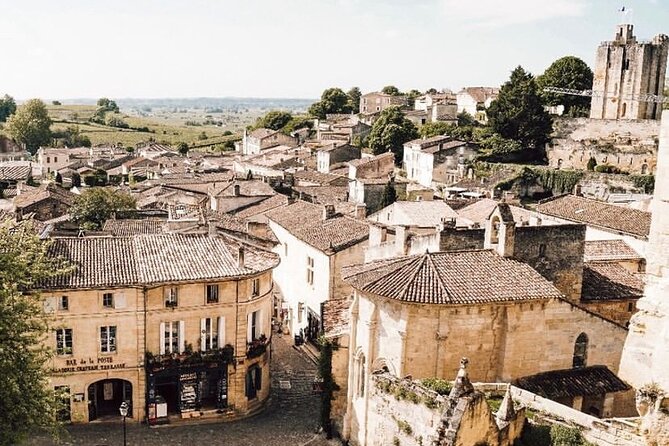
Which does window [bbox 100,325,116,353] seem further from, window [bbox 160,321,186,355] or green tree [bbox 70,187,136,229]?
green tree [bbox 70,187,136,229]

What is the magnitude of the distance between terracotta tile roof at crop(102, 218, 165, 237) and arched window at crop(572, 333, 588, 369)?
26608 millimetres

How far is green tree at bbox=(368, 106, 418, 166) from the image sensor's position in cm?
9819

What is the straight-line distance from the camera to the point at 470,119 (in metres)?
116

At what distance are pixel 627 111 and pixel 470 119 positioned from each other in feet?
90.6

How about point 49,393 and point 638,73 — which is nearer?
point 49,393

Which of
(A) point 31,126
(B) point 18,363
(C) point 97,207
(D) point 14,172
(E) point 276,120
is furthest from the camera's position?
(A) point 31,126

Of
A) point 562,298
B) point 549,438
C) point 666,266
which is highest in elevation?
point 666,266

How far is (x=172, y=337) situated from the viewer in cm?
3212

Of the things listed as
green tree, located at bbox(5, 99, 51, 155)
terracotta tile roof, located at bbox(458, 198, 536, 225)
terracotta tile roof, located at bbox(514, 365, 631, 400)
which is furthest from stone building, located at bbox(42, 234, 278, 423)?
green tree, located at bbox(5, 99, 51, 155)

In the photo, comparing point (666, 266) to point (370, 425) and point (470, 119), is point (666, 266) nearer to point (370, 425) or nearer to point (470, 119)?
point (370, 425)

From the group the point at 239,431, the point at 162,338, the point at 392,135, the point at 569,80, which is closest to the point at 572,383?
the point at 239,431

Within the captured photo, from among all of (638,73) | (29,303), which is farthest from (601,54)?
(29,303)

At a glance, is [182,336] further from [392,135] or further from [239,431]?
[392,135]

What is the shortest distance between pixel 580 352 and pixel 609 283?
5044 mm
